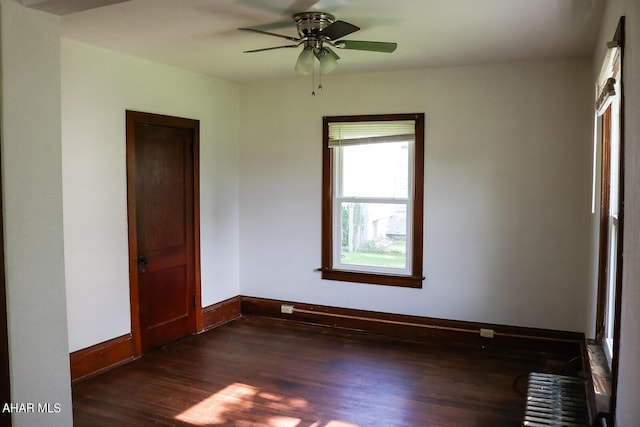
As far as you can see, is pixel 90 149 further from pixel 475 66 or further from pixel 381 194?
pixel 475 66

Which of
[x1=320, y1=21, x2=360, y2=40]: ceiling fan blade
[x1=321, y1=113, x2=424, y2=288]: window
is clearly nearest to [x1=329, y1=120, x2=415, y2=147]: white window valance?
[x1=321, y1=113, x2=424, y2=288]: window

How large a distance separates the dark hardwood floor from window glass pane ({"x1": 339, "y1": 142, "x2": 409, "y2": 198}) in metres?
1.39

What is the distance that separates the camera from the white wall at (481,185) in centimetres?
427

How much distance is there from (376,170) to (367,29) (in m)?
1.76

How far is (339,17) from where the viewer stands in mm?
3166

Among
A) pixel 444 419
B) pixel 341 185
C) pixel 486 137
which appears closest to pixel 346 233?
pixel 341 185

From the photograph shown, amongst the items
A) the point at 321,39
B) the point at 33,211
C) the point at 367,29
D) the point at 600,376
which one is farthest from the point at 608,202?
the point at 33,211

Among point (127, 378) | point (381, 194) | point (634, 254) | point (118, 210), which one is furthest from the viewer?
point (381, 194)

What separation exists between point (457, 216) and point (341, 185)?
3.87ft

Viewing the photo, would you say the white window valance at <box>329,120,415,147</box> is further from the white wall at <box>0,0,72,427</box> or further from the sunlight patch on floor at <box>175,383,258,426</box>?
the white wall at <box>0,0,72,427</box>

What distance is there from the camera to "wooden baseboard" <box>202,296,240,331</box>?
16.7 feet

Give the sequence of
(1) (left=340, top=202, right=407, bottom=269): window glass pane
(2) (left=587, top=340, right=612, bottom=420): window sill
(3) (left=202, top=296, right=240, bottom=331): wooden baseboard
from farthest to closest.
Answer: (3) (left=202, top=296, right=240, bottom=331): wooden baseboard < (1) (left=340, top=202, right=407, bottom=269): window glass pane < (2) (left=587, top=340, right=612, bottom=420): window sill

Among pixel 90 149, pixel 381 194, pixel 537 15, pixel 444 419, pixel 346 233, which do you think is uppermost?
pixel 537 15

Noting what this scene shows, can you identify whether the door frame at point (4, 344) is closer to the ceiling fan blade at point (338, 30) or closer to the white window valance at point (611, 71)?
the ceiling fan blade at point (338, 30)
